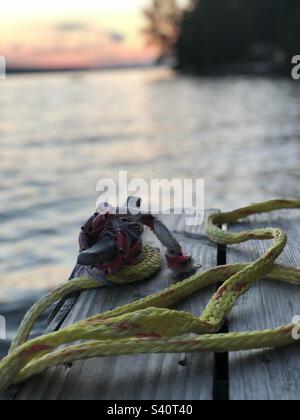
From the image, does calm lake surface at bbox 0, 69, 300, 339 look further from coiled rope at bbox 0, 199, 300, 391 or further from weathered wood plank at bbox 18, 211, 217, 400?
weathered wood plank at bbox 18, 211, 217, 400

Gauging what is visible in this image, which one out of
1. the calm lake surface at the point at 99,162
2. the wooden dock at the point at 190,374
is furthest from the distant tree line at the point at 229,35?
Result: the wooden dock at the point at 190,374

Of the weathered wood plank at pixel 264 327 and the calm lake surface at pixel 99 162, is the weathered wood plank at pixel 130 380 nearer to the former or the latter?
the weathered wood plank at pixel 264 327

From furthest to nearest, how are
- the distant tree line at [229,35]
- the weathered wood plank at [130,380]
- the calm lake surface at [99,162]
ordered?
the distant tree line at [229,35], the calm lake surface at [99,162], the weathered wood plank at [130,380]

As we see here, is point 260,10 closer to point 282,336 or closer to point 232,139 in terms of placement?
point 232,139

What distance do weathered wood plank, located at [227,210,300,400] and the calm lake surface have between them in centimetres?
196

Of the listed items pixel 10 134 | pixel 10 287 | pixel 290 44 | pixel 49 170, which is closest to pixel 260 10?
pixel 290 44

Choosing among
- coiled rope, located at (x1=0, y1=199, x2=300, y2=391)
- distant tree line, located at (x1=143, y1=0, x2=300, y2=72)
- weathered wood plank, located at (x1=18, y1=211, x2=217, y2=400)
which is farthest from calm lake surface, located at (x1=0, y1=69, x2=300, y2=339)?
distant tree line, located at (x1=143, y1=0, x2=300, y2=72)

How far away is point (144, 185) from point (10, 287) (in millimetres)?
3873

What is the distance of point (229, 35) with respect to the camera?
6825cm

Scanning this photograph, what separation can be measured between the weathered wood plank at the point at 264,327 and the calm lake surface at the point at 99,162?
196 cm

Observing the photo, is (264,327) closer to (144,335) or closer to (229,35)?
(144,335)

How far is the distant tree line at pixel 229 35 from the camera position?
216 feet

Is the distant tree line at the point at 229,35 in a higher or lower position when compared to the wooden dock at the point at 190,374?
higher

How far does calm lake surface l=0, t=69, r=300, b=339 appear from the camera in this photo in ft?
18.6
